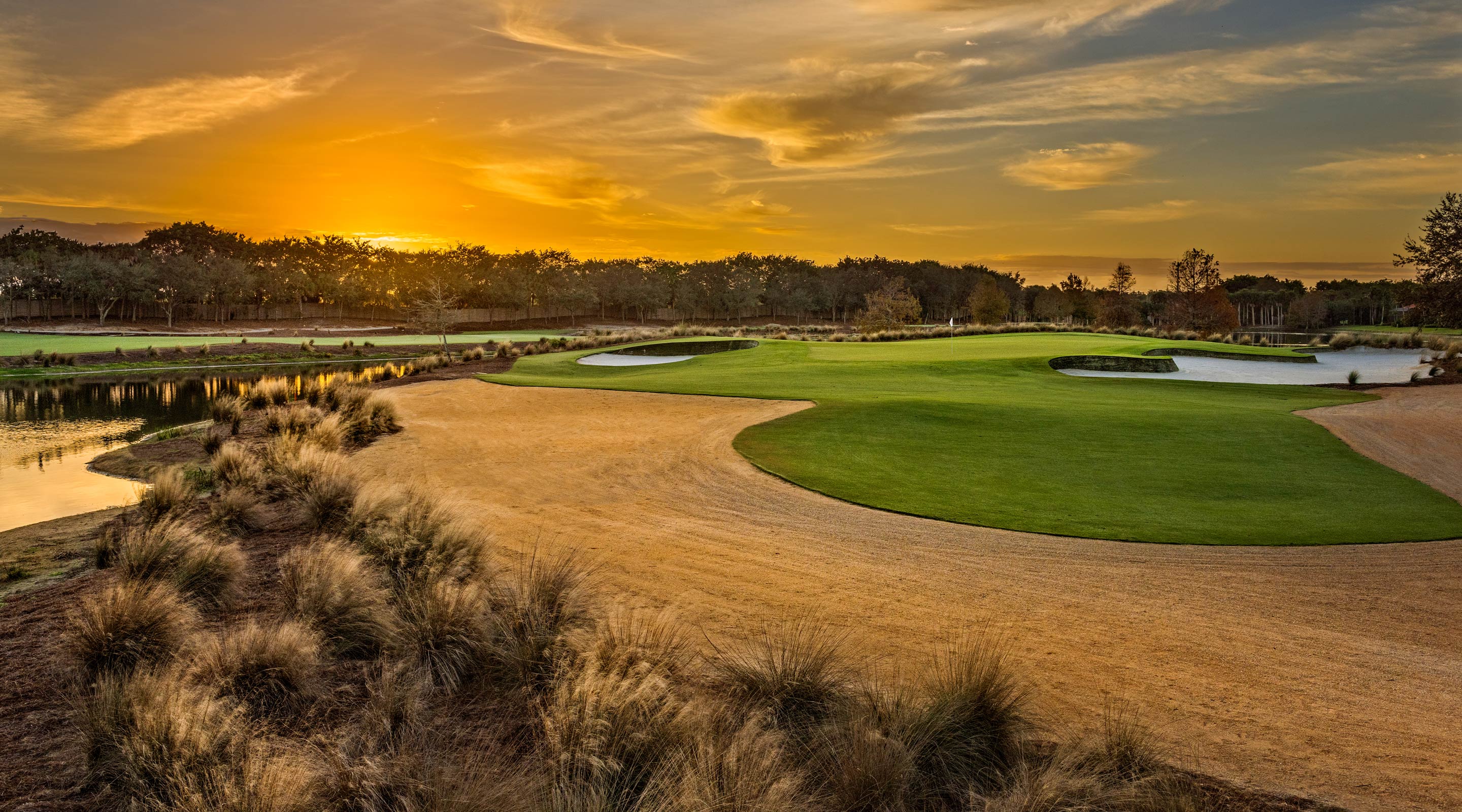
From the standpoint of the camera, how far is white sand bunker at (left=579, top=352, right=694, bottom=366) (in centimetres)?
3406

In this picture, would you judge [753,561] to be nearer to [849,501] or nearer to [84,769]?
[849,501]

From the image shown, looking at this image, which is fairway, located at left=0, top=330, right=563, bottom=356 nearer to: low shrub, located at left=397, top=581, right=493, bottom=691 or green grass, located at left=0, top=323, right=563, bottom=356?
green grass, located at left=0, top=323, right=563, bottom=356

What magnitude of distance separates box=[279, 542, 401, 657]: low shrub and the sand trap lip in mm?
28042

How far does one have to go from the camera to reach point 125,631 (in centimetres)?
581

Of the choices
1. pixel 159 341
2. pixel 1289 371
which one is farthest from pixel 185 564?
pixel 159 341

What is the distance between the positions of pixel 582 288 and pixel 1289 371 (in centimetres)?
8708

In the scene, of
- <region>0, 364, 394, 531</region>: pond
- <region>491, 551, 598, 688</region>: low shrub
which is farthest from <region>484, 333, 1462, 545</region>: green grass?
<region>0, 364, 394, 531</region>: pond

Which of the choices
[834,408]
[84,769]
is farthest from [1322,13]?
[84,769]

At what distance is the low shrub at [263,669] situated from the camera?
17.2ft

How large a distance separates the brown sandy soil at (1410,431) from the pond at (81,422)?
766 inches

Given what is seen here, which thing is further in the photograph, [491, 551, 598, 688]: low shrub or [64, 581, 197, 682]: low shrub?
[491, 551, 598, 688]: low shrub

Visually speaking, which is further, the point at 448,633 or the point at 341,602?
the point at 341,602

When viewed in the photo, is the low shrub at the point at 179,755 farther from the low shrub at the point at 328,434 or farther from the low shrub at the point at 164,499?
the low shrub at the point at 328,434

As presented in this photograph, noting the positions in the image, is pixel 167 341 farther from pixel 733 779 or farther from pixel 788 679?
pixel 733 779
